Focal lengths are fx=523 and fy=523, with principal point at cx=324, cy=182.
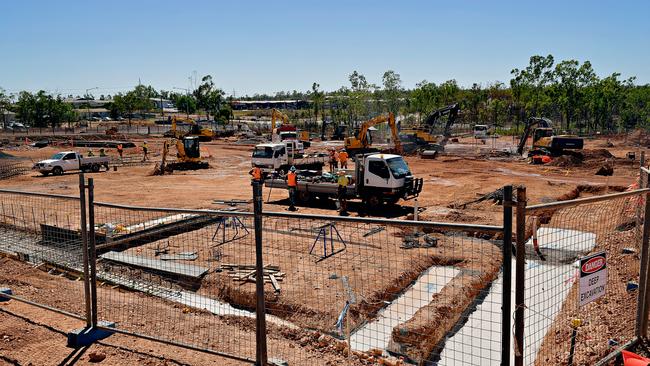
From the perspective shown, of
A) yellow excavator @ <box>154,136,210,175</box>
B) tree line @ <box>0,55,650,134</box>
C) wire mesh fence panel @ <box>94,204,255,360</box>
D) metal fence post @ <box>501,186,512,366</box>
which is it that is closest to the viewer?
metal fence post @ <box>501,186,512,366</box>

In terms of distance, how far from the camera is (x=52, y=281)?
10.5 m

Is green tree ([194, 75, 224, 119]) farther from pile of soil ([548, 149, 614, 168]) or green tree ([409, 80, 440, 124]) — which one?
pile of soil ([548, 149, 614, 168])

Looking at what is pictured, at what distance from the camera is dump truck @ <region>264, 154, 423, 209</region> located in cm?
2084

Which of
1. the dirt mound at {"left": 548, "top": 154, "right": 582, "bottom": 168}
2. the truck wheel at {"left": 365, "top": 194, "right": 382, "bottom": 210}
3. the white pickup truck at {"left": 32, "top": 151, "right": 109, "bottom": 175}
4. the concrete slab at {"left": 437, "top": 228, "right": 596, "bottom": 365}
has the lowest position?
the concrete slab at {"left": 437, "top": 228, "right": 596, "bottom": 365}

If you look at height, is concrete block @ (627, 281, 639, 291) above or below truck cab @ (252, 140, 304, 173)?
below

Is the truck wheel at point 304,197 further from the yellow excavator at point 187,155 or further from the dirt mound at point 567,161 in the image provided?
the dirt mound at point 567,161

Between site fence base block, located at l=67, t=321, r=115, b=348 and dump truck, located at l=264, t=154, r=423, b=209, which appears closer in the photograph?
site fence base block, located at l=67, t=321, r=115, b=348

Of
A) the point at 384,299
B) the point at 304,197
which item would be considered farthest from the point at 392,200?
the point at 384,299

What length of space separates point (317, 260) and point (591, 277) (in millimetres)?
8636

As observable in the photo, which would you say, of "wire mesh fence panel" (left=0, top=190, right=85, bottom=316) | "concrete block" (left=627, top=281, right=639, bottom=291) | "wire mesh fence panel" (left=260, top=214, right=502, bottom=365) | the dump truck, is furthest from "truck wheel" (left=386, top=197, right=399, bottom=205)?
"concrete block" (left=627, top=281, right=639, bottom=291)

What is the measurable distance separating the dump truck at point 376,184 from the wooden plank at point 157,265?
979 cm

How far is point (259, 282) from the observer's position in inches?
217

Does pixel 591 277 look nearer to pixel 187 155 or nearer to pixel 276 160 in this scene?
pixel 276 160

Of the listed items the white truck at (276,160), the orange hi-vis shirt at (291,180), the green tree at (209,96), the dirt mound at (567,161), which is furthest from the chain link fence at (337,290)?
the green tree at (209,96)
